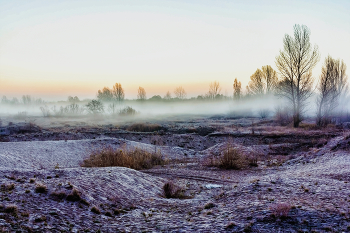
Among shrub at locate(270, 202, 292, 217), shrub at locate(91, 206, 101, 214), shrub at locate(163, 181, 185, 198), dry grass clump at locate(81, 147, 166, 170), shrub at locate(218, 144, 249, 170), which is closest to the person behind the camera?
shrub at locate(270, 202, 292, 217)

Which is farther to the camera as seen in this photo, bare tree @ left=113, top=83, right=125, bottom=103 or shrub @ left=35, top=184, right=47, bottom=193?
bare tree @ left=113, top=83, right=125, bottom=103

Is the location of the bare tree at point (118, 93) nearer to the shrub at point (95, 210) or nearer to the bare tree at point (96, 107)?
the bare tree at point (96, 107)

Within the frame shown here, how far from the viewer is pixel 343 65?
171 feet

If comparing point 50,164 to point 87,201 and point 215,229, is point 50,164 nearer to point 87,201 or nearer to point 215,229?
point 87,201

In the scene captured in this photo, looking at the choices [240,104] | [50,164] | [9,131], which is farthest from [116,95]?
[50,164]

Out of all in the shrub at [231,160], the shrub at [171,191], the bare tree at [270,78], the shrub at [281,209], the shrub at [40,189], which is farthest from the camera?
the bare tree at [270,78]

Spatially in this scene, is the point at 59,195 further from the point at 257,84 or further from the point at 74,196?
the point at 257,84

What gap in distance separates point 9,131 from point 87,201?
91.1 feet

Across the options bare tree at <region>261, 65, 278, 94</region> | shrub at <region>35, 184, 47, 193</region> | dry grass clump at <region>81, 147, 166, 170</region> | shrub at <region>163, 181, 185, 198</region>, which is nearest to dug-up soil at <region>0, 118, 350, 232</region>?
shrub at <region>35, 184, 47, 193</region>

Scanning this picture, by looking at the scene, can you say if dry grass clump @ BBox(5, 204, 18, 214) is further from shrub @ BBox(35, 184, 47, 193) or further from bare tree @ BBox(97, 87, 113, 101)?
bare tree @ BBox(97, 87, 113, 101)

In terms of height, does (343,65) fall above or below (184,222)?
above

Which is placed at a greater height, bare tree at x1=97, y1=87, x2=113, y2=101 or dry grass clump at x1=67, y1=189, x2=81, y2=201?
bare tree at x1=97, y1=87, x2=113, y2=101

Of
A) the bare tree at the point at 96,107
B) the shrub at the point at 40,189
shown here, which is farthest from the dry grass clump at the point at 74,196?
the bare tree at the point at 96,107

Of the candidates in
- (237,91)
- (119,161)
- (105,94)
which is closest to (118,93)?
(105,94)
